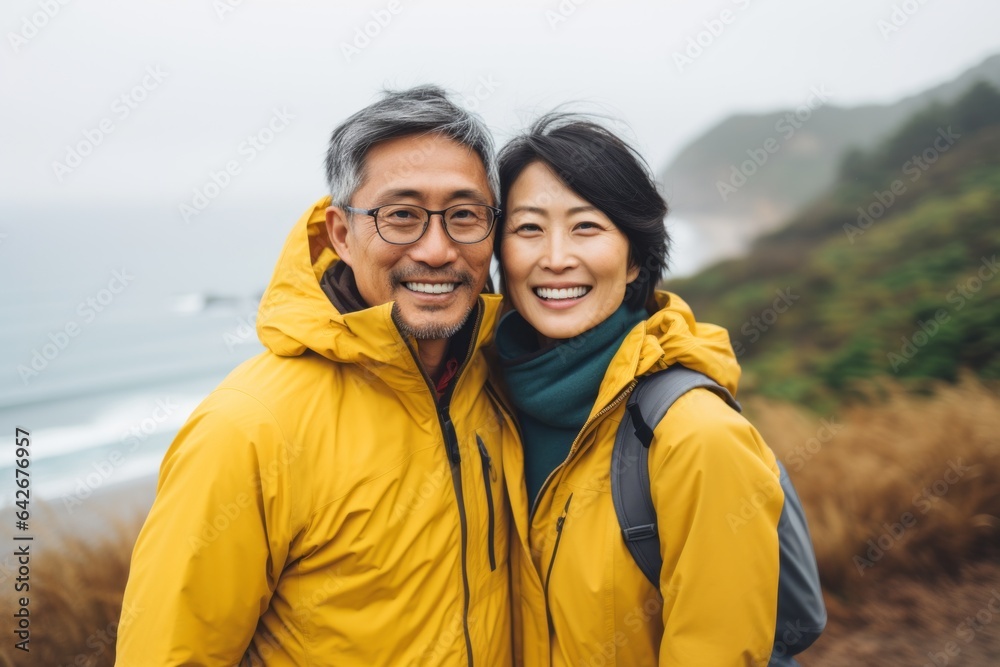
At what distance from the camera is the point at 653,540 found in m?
2.01

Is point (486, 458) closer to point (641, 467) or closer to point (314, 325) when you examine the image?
point (641, 467)

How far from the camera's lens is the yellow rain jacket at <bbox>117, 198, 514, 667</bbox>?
1.79 m

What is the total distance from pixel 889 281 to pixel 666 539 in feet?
21.6

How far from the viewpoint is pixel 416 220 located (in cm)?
230

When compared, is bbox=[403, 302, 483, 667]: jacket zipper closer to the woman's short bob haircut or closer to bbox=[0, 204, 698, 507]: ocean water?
the woman's short bob haircut

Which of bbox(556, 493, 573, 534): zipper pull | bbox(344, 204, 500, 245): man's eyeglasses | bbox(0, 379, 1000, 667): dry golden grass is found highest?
bbox(344, 204, 500, 245): man's eyeglasses

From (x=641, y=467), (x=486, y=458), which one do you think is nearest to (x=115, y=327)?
(x=486, y=458)

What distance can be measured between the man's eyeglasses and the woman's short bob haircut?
0.70 ft

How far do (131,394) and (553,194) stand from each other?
19.2 m

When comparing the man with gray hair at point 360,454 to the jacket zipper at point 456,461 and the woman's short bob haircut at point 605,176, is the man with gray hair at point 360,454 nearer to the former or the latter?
the jacket zipper at point 456,461

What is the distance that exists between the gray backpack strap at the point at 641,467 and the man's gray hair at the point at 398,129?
907 mm

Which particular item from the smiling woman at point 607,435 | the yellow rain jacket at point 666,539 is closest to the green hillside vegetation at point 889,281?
the smiling woman at point 607,435

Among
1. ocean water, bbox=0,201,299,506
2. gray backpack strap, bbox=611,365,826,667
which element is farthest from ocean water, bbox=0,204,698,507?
gray backpack strap, bbox=611,365,826,667

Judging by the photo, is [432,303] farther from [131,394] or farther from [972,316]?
[131,394]
